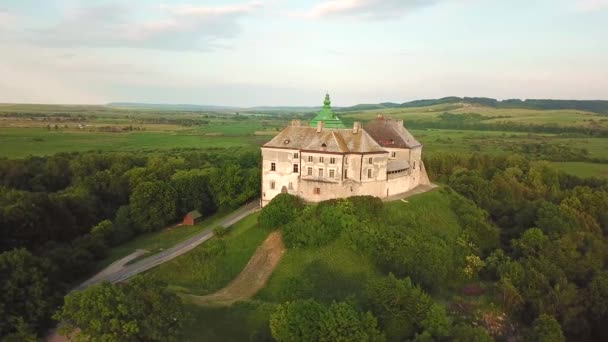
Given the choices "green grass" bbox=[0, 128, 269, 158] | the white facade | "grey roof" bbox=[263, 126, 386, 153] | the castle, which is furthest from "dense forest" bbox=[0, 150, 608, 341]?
"green grass" bbox=[0, 128, 269, 158]

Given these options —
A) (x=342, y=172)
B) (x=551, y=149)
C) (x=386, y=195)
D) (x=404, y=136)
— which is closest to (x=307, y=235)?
(x=342, y=172)

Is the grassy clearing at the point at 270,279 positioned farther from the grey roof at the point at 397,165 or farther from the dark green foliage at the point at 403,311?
the grey roof at the point at 397,165

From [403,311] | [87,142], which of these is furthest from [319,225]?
[87,142]

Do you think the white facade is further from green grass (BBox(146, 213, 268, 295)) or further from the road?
green grass (BBox(146, 213, 268, 295))

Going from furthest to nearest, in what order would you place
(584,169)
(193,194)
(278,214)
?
(584,169) → (193,194) → (278,214)

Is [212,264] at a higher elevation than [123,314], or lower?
lower

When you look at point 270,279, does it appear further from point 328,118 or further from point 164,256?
point 328,118

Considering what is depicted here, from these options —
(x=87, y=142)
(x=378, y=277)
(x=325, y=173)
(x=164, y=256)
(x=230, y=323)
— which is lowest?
(x=230, y=323)
